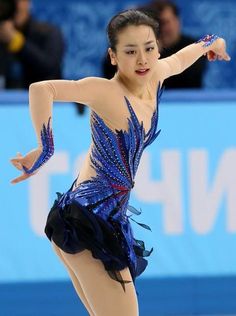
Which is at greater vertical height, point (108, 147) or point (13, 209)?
point (108, 147)

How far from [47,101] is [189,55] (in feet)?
3.24

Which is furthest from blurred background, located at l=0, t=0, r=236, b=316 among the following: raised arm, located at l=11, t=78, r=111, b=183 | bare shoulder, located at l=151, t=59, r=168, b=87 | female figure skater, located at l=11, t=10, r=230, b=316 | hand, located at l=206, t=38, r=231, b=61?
raised arm, located at l=11, t=78, r=111, b=183

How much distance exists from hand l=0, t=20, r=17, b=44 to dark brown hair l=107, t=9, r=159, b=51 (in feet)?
10.6

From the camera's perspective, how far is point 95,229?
356cm

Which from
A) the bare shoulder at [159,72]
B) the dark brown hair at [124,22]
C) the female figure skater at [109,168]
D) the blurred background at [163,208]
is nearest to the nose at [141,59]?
the female figure skater at [109,168]

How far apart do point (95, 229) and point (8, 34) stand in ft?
11.4

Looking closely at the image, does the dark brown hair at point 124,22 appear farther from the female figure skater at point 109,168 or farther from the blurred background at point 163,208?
the blurred background at point 163,208

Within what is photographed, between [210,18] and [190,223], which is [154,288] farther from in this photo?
[210,18]

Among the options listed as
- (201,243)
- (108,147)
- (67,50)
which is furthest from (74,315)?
(67,50)

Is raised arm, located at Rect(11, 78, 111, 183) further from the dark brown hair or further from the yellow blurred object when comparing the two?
the yellow blurred object

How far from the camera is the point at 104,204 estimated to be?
3.62 metres

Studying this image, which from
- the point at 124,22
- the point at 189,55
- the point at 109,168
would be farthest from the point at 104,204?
the point at 189,55

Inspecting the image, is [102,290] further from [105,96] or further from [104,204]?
[105,96]

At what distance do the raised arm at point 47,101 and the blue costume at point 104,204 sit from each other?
14cm
